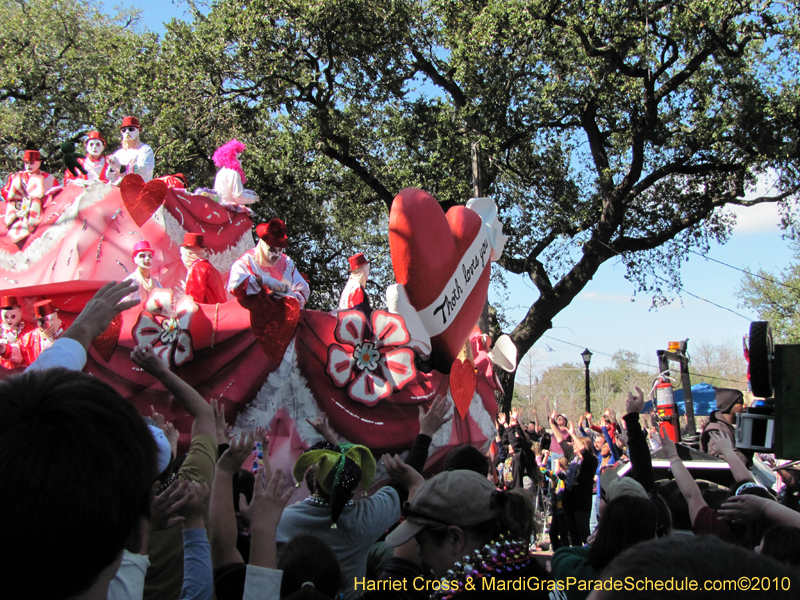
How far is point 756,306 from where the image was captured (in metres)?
29.1

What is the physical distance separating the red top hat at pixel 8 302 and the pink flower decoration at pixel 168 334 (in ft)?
6.16

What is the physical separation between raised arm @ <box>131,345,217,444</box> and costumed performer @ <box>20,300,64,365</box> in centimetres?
437

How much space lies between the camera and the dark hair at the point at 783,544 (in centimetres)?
197

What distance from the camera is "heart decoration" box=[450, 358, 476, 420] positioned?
6754 mm

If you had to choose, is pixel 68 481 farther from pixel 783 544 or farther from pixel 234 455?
pixel 783 544

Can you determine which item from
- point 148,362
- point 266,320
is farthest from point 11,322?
point 148,362

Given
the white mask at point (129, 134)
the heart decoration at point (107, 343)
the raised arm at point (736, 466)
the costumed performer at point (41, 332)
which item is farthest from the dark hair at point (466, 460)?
the white mask at point (129, 134)

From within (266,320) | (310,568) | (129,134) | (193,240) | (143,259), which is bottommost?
(310,568)

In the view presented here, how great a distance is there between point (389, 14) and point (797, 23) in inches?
314

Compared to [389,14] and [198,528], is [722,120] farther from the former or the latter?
[198,528]

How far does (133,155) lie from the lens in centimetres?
734

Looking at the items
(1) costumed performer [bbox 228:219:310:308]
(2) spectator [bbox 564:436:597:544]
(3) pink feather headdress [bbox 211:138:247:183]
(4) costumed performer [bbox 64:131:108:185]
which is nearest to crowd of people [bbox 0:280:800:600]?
(1) costumed performer [bbox 228:219:310:308]

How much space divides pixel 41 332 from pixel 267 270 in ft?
6.92

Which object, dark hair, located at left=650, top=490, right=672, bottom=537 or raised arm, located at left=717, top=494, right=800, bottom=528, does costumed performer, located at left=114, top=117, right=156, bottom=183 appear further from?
raised arm, located at left=717, top=494, right=800, bottom=528
